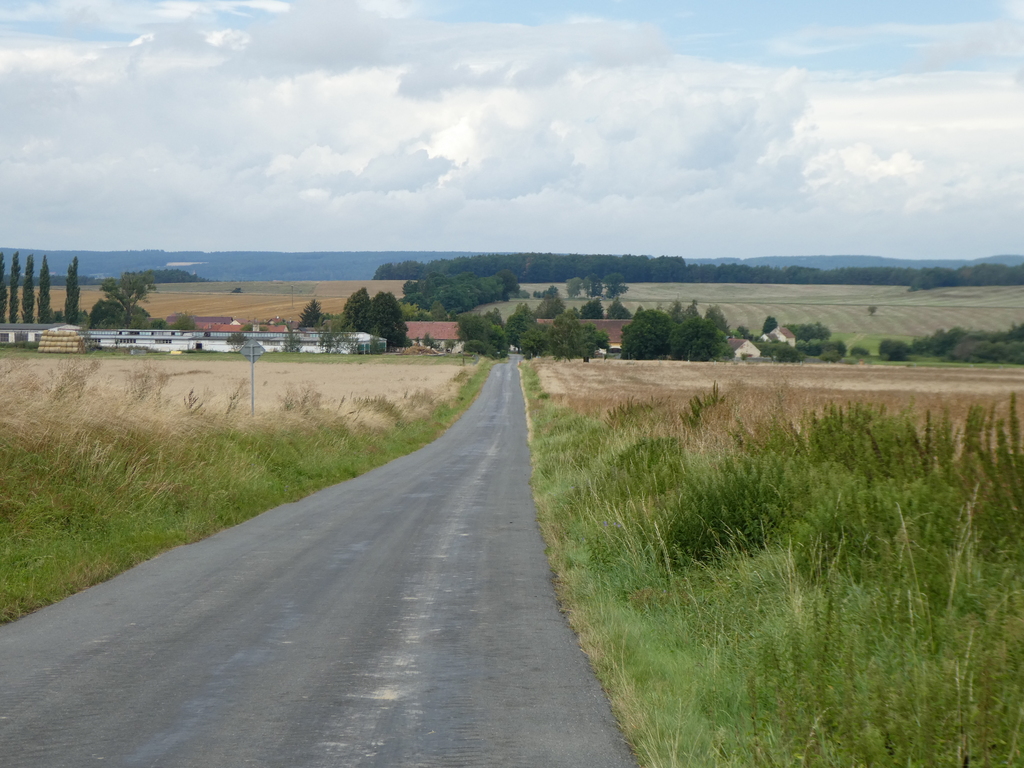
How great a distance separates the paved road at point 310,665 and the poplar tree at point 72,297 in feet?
428

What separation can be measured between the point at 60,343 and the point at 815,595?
306 ft

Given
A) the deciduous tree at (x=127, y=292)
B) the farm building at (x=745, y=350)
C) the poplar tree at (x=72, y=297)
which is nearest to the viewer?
the poplar tree at (x=72, y=297)

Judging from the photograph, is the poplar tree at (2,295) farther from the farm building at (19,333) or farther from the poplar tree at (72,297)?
the farm building at (19,333)

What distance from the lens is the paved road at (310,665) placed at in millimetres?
5062

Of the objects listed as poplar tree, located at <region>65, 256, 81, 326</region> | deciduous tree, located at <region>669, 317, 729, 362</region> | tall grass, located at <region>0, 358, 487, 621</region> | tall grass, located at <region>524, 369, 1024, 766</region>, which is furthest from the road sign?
poplar tree, located at <region>65, 256, 81, 326</region>

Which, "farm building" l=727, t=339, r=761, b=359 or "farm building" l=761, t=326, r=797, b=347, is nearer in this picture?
"farm building" l=727, t=339, r=761, b=359

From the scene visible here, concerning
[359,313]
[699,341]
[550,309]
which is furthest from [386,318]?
[550,309]

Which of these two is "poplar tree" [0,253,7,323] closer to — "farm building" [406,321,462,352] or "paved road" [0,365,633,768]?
"farm building" [406,321,462,352]

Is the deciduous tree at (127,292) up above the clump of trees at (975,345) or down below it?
above

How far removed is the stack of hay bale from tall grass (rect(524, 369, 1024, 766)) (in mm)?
82269

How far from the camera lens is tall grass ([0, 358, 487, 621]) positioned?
1013 cm

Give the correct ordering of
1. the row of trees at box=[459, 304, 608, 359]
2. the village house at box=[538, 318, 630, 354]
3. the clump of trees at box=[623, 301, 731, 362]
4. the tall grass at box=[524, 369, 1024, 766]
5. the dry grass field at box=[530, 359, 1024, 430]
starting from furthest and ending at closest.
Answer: the village house at box=[538, 318, 630, 354] < the clump of trees at box=[623, 301, 731, 362] < the row of trees at box=[459, 304, 608, 359] < the dry grass field at box=[530, 359, 1024, 430] < the tall grass at box=[524, 369, 1024, 766]

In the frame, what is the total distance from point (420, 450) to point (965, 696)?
82.0 feet

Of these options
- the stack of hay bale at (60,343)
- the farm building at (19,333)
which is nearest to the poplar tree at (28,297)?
the farm building at (19,333)
